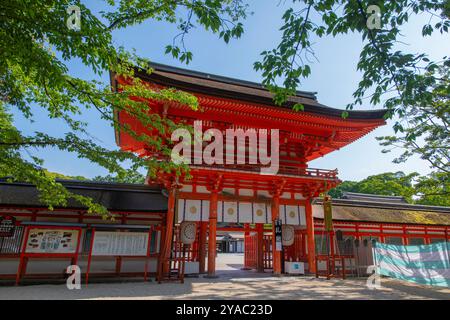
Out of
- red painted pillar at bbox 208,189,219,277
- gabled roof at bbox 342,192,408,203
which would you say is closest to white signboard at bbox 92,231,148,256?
red painted pillar at bbox 208,189,219,277

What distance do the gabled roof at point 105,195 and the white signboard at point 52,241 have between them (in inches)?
55.4

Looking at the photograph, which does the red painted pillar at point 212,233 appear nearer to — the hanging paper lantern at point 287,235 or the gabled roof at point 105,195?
the gabled roof at point 105,195

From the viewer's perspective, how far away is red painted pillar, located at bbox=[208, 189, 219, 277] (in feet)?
36.0

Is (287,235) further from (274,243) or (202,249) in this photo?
(202,249)

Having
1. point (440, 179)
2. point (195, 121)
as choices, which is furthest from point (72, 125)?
point (440, 179)

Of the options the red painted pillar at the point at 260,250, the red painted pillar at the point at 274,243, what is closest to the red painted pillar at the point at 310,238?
the red painted pillar at the point at 274,243

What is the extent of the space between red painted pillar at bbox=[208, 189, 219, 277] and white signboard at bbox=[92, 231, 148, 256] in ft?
8.43

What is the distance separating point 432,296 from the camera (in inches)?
312

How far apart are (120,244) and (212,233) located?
3.53 m

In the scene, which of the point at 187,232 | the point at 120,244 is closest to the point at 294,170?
the point at 187,232

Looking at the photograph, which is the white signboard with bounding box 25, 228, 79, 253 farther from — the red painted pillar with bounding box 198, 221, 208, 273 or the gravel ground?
the red painted pillar with bounding box 198, 221, 208, 273

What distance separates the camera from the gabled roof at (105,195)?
1020 cm

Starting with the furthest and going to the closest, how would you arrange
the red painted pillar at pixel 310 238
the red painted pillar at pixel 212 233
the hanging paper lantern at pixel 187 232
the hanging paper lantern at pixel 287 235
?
the hanging paper lantern at pixel 287 235, the red painted pillar at pixel 310 238, the hanging paper lantern at pixel 187 232, the red painted pillar at pixel 212 233

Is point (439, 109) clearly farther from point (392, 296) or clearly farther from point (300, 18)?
point (300, 18)
